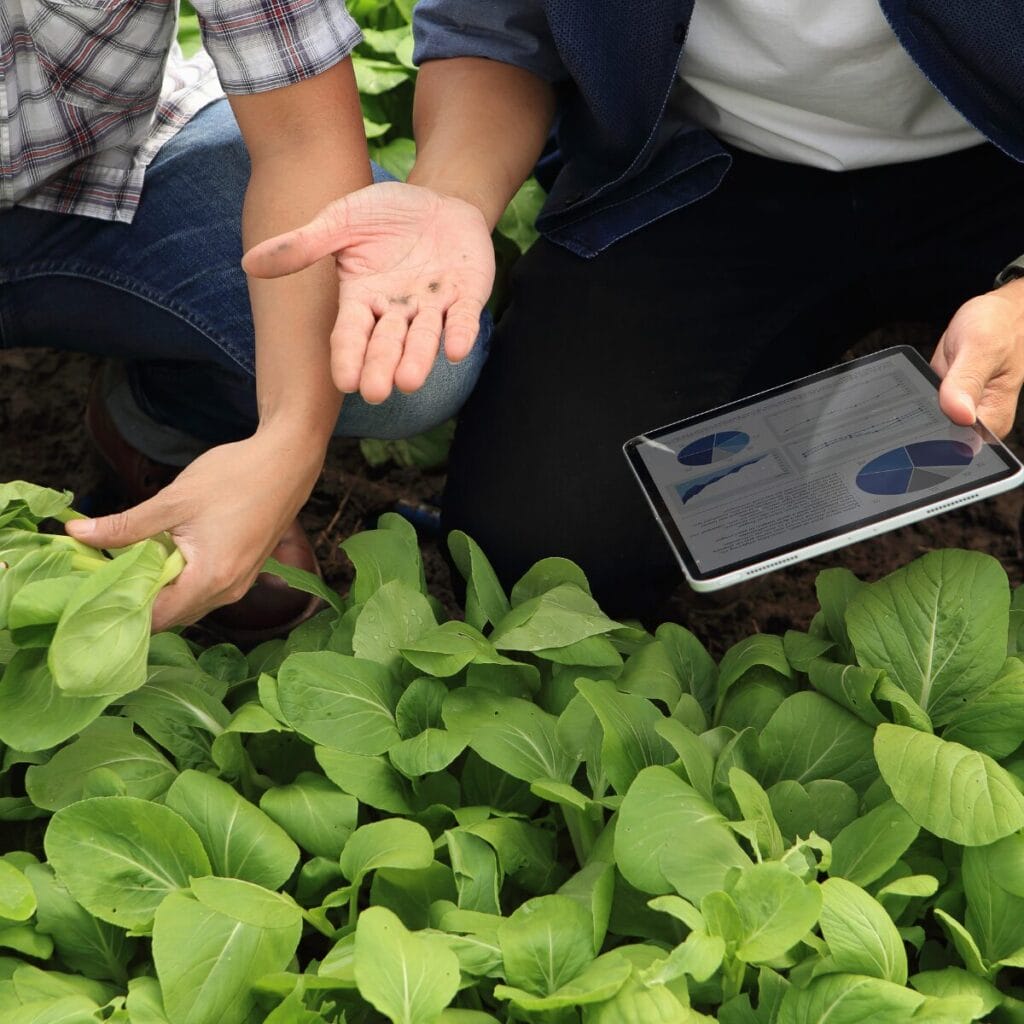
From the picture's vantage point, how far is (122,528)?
0.98 metres

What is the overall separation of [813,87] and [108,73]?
27.6 inches

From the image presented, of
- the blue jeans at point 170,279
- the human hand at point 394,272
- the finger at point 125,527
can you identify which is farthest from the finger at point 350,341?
the blue jeans at point 170,279

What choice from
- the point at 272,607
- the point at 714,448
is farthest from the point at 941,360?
the point at 272,607

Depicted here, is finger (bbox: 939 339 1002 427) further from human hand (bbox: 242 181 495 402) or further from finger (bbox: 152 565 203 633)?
finger (bbox: 152 565 203 633)

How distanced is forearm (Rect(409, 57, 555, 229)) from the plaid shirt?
163mm

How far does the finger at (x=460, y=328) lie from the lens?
1031 mm

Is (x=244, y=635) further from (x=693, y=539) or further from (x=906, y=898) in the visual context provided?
(x=906, y=898)

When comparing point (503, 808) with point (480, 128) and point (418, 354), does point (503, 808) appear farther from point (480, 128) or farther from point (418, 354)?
point (480, 128)

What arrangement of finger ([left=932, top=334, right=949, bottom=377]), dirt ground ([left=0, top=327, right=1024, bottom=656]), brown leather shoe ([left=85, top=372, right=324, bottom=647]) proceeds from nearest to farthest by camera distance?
finger ([left=932, top=334, right=949, bottom=377])
brown leather shoe ([left=85, top=372, right=324, bottom=647])
dirt ground ([left=0, top=327, right=1024, bottom=656])

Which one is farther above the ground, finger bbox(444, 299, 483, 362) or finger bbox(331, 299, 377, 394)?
finger bbox(331, 299, 377, 394)

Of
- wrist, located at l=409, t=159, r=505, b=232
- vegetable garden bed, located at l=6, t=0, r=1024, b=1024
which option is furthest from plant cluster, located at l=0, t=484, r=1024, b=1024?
wrist, located at l=409, t=159, r=505, b=232

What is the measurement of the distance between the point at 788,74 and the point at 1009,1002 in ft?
2.80

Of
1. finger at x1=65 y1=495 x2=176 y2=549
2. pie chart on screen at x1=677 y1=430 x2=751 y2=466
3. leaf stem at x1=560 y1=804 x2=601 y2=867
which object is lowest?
leaf stem at x1=560 y1=804 x2=601 y2=867

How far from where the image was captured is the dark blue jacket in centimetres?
112
